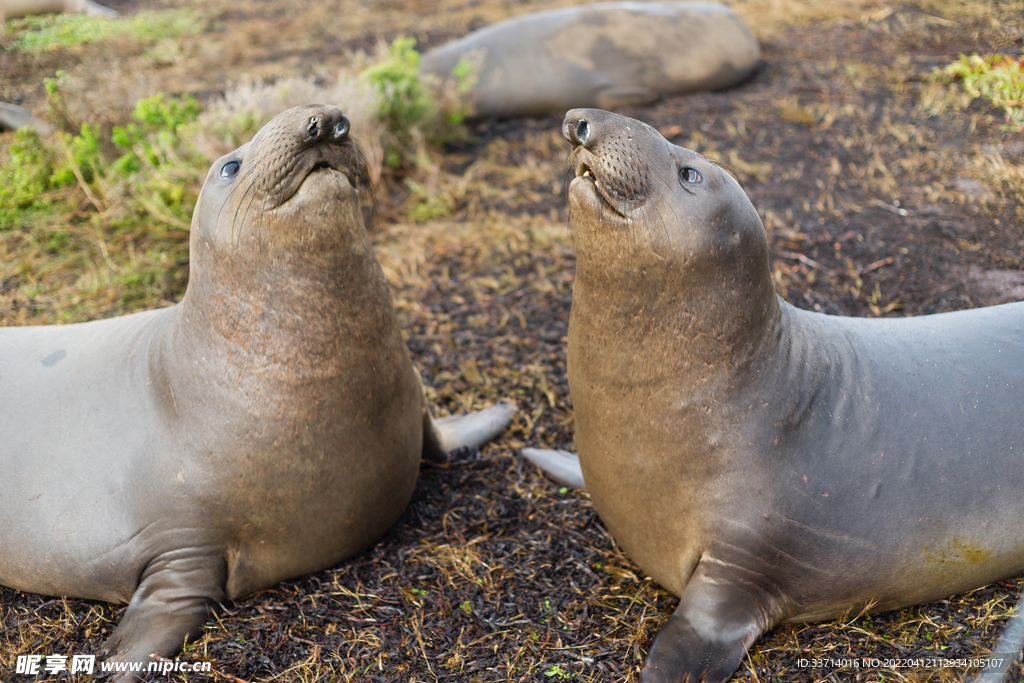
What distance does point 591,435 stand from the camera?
312 centimetres

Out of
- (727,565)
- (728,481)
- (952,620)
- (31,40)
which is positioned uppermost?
(31,40)

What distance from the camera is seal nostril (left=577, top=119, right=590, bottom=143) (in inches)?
109

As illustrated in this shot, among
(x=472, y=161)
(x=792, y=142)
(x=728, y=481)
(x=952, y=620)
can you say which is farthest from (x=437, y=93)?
(x=952, y=620)

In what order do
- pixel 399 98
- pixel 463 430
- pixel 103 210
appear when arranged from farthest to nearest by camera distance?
pixel 399 98 → pixel 103 210 → pixel 463 430

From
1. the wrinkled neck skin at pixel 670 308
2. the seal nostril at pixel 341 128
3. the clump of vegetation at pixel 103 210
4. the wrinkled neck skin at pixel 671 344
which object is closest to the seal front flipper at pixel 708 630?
the wrinkled neck skin at pixel 671 344

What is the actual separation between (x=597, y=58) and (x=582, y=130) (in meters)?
6.06

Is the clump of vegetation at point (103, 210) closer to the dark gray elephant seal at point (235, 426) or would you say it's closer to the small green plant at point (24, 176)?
the small green plant at point (24, 176)

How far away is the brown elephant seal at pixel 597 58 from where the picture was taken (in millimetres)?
8258

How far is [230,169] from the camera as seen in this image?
10.4ft

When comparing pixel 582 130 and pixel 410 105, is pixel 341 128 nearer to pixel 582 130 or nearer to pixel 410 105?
pixel 582 130

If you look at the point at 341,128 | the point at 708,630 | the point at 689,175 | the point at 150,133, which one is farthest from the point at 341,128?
the point at 150,133

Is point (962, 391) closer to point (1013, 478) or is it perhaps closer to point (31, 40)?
point (1013, 478)

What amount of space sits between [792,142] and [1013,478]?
→ 4.64 metres

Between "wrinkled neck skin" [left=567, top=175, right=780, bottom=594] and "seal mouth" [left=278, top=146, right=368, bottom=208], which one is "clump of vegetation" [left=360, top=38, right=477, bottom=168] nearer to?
"seal mouth" [left=278, top=146, right=368, bottom=208]
